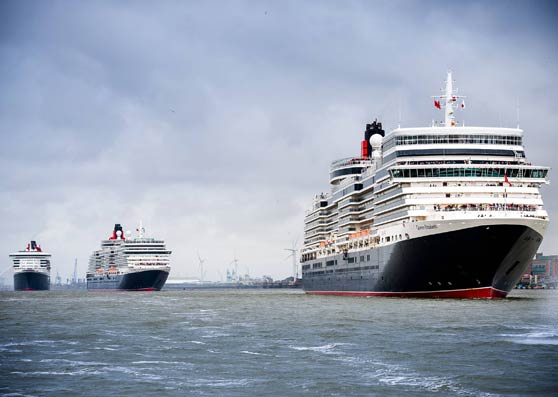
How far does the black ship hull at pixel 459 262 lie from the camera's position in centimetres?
6931

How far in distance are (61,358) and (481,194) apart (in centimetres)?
5105

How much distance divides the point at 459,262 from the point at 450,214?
4647 mm

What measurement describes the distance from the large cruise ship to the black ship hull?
10cm

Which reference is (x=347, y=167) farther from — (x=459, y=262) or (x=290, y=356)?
(x=290, y=356)

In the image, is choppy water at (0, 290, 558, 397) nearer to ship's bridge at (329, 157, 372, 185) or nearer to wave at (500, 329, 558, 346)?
wave at (500, 329, 558, 346)

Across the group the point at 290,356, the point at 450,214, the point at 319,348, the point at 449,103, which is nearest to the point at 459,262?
the point at 450,214

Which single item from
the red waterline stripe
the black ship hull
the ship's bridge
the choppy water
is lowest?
the choppy water

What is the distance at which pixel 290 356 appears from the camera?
3519cm

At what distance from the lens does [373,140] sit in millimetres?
111312

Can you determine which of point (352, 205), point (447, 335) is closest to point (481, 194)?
point (352, 205)

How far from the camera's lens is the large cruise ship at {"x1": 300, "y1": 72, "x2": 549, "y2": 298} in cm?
7025

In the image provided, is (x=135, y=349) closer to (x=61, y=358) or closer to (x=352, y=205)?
(x=61, y=358)

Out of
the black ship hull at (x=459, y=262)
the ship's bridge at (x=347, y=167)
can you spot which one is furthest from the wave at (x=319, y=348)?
the ship's bridge at (x=347, y=167)

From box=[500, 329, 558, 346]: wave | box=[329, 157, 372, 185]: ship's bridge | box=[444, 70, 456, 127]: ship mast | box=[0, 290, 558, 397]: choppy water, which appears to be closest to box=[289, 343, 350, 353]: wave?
box=[0, 290, 558, 397]: choppy water
